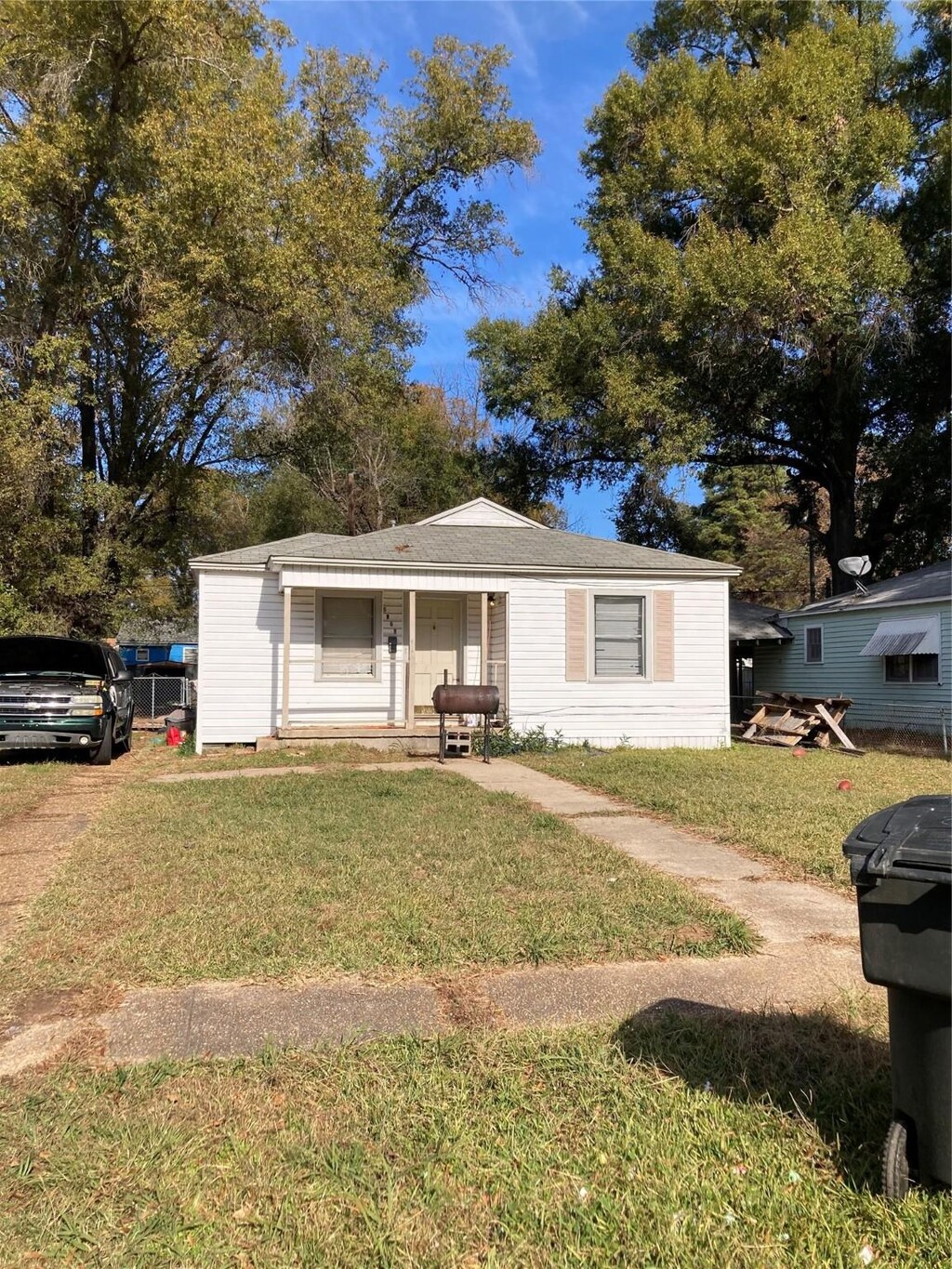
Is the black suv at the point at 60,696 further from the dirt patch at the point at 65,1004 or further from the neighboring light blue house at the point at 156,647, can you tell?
the neighboring light blue house at the point at 156,647

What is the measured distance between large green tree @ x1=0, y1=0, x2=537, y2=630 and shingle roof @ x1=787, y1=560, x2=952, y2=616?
1226 centimetres

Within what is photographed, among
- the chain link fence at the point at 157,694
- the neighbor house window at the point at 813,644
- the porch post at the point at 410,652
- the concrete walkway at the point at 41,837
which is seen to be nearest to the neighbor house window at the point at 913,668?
the neighbor house window at the point at 813,644

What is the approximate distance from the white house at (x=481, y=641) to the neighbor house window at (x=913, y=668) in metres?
5.06

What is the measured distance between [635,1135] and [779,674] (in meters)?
19.8

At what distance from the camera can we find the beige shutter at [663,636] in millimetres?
13523

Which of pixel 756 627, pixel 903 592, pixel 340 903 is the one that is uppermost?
pixel 903 592

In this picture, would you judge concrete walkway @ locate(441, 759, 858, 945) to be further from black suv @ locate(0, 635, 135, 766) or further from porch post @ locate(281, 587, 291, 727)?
black suv @ locate(0, 635, 135, 766)

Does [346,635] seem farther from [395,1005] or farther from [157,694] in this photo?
[157,694]

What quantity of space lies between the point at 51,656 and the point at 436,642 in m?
6.14

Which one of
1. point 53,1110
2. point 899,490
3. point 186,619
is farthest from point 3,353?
point 899,490

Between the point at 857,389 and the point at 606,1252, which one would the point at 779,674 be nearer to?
the point at 857,389

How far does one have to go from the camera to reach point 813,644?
19.5 meters

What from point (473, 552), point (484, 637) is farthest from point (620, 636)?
point (473, 552)

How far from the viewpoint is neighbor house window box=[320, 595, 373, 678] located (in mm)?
13461
